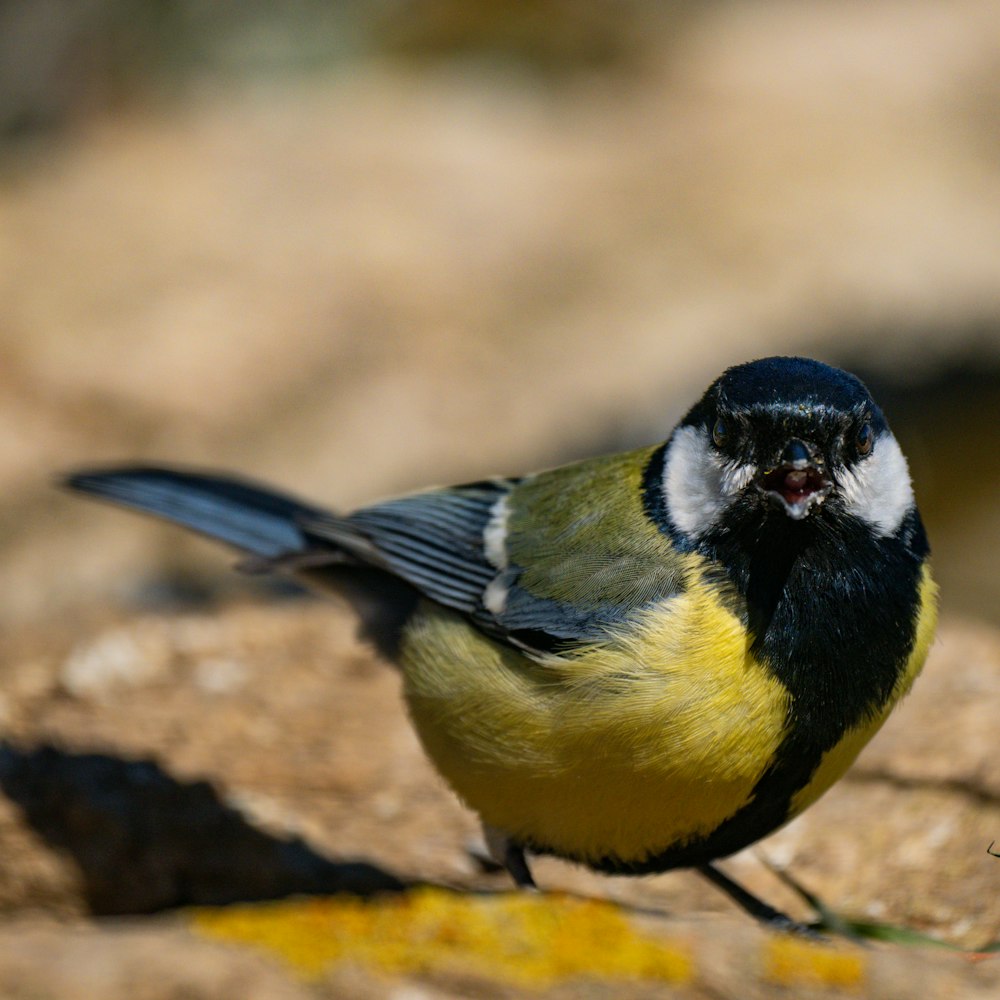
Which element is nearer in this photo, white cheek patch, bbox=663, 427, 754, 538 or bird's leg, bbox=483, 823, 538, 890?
white cheek patch, bbox=663, 427, 754, 538

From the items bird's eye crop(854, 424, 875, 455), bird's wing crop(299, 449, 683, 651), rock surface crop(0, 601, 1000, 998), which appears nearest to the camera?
bird's eye crop(854, 424, 875, 455)

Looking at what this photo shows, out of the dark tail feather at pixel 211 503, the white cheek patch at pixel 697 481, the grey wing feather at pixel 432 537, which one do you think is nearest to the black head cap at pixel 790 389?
the white cheek patch at pixel 697 481

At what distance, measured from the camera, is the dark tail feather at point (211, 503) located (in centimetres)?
396

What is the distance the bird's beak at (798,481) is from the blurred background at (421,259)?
11.7 feet

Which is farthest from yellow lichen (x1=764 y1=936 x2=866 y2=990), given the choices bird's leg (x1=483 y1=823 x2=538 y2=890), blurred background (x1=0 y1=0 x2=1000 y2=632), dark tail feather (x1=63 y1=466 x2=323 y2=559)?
blurred background (x1=0 y1=0 x2=1000 y2=632)

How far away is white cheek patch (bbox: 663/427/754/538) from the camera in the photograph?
8.91ft

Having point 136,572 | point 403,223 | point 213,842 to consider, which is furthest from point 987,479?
point 213,842

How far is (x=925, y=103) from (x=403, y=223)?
3855mm

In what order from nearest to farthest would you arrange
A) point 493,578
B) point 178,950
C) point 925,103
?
point 178,950 → point 493,578 → point 925,103

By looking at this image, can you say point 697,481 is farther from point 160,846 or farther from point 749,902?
point 160,846

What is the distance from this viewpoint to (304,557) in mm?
3727

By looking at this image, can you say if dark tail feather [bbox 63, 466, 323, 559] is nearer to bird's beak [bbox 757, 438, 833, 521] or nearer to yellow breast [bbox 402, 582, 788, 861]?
yellow breast [bbox 402, 582, 788, 861]

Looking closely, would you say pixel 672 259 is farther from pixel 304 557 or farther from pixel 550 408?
pixel 304 557

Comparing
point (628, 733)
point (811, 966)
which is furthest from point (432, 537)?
point (811, 966)
